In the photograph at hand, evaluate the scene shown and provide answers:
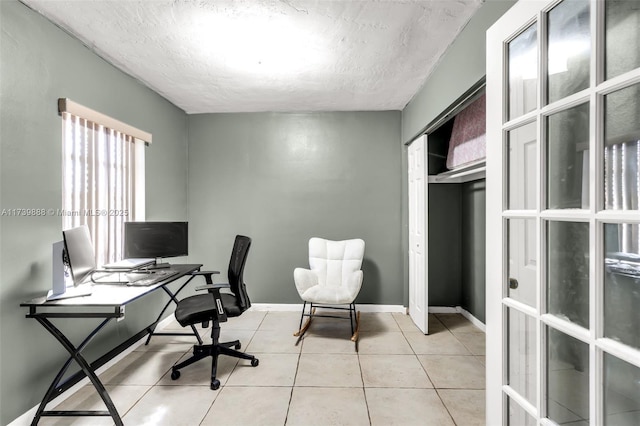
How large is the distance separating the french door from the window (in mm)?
2819

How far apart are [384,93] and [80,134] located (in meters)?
2.87

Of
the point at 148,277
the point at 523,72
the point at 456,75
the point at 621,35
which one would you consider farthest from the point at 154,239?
the point at 621,35

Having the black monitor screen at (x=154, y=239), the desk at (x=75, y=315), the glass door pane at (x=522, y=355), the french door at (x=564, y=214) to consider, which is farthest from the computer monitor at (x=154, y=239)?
the glass door pane at (x=522, y=355)

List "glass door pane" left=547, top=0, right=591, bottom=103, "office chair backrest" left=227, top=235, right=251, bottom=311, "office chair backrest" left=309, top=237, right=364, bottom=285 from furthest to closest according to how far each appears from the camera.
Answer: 1. "office chair backrest" left=309, top=237, right=364, bottom=285
2. "office chair backrest" left=227, top=235, right=251, bottom=311
3. "glass door pane" left=547, top=0, right=591, bottom=103

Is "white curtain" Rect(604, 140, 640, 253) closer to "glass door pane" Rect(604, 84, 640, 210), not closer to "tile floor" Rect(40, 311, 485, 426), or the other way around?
"glass door pane" Rect(604, 84, 640, 210)

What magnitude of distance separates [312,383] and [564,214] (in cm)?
206

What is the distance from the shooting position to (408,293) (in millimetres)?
3916

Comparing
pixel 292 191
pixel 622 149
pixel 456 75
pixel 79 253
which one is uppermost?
pixel 456 75

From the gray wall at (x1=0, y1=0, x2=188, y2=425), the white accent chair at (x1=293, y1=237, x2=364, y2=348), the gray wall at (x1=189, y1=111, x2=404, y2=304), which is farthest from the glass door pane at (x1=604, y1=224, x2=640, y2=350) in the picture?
the gray wall at (x1=189, y1=111, x2=404, y2=304)

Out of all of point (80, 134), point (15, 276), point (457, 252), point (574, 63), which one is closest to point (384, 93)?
point (457, 252)

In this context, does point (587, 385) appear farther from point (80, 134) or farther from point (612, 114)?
point (80, 134)

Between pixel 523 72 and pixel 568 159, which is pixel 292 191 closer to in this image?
pixel 523 72

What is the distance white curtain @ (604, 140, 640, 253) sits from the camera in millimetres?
883

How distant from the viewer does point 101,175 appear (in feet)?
8.79
